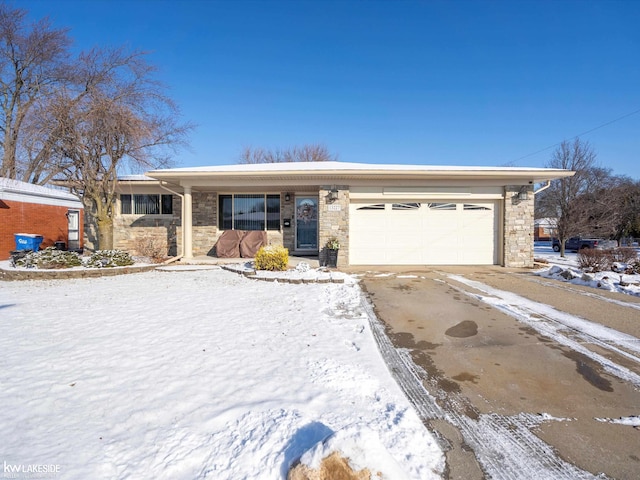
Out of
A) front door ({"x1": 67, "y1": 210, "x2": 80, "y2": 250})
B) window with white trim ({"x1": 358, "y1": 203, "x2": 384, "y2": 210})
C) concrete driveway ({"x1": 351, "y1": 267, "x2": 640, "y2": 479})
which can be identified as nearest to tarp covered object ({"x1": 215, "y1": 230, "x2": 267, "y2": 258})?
window with white trim ({"x1": 358, "y1": 203, "x2": 384, "y2": 210})

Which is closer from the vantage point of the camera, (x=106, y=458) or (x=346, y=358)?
(x=106, y=458)

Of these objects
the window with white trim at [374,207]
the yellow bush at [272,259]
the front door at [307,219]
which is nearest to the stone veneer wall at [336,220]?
the window with white trim at [374,207]

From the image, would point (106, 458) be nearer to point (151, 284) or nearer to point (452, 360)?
point (452, 360)

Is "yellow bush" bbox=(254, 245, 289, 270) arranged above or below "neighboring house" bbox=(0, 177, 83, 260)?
below

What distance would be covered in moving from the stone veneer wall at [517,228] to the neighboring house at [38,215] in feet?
56.9

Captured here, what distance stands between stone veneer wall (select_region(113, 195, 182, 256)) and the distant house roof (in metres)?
3.17

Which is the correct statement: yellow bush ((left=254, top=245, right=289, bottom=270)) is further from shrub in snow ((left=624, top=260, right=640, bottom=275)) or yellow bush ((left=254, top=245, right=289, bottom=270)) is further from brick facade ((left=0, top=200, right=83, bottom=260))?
brick facade ((left=0, top=200, right=83, bottom=260))

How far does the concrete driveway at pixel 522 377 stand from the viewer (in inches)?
78.2

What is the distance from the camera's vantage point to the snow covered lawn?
1866mm

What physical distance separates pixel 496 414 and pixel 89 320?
513 cm

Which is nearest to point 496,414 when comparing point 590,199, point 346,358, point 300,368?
point 346,358

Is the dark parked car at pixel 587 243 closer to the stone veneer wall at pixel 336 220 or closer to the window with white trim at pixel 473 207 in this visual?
the window with white trim at pixel 473 207

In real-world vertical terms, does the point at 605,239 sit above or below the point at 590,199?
below

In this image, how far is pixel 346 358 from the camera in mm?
3357
